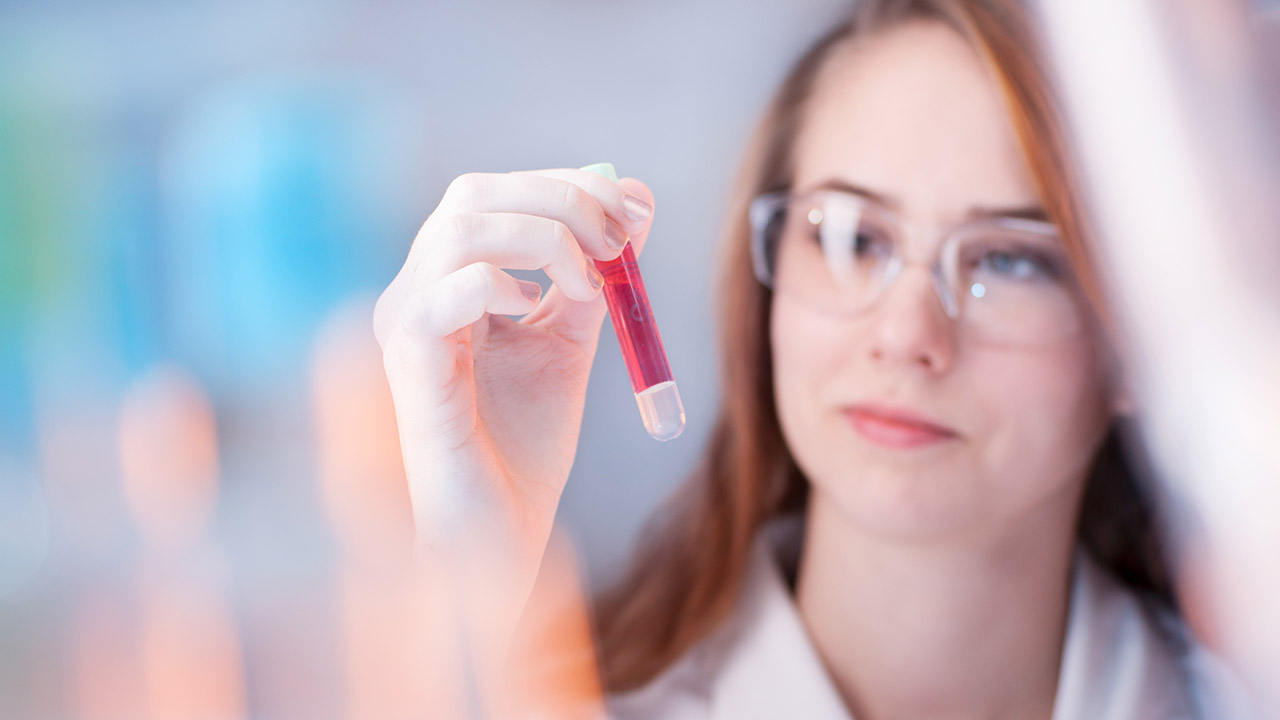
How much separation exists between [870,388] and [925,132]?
0.31 meters

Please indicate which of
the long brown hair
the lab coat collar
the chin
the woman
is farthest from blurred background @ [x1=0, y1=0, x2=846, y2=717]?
the chin

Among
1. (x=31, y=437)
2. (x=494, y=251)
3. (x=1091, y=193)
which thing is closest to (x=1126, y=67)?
(x=1091, y=193)

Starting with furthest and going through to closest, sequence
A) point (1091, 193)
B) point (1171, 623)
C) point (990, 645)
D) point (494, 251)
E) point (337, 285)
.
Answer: point (337, 285)
point (1171, 623)
point (990, 645)
point (1091, 193)
point (494, 251)

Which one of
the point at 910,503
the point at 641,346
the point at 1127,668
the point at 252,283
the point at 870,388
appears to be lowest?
the point at 1127,668

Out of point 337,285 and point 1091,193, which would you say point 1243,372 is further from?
point 337,285

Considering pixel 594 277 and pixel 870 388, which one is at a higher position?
pixel 594 277

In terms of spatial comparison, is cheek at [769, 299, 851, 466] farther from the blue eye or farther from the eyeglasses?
the blue eye

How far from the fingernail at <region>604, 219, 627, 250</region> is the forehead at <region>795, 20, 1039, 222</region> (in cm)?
41

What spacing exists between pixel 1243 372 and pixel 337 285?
1264mm

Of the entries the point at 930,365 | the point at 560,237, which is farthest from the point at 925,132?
the point at 560,237

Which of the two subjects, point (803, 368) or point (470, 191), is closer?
point (470, 191)

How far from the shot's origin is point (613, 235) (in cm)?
73

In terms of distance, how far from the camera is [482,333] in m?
0.85

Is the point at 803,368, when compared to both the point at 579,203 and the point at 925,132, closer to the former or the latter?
the point at 925,132
